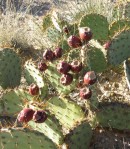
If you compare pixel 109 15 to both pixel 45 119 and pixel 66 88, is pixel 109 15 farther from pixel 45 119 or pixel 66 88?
pixel 45 119

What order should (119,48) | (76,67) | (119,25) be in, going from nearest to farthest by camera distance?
1. (76,67)
2. (119,48)
3. (119,25)

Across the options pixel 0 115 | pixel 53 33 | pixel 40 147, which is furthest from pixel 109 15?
pixel 40 147

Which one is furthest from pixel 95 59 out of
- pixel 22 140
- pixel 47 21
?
pixel 47 21

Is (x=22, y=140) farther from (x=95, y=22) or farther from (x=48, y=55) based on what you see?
(x=95, y=22)

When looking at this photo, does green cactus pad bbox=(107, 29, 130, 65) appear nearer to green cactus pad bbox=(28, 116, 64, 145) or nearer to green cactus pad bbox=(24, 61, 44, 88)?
green cactus pad bbox=(24, 61, 44, 88)

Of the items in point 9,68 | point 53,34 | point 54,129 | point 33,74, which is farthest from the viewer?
point 53,34

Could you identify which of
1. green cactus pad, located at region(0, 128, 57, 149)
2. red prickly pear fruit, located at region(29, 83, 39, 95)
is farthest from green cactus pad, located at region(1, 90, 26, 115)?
green cactus pad, located at region(0, 128, 57, 149)
